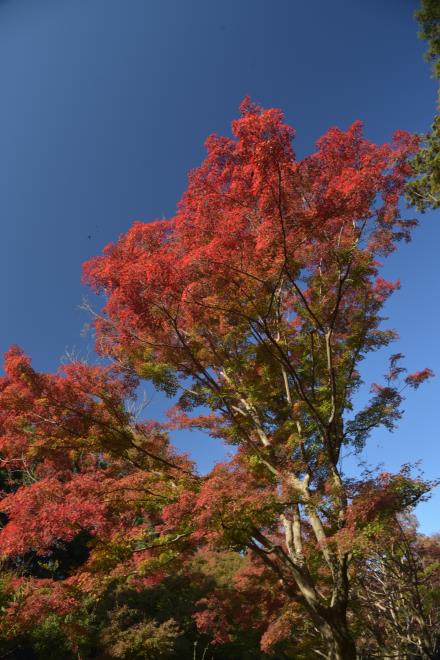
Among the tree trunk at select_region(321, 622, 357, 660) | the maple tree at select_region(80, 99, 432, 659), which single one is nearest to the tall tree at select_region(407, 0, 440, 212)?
the maple tree at select_region(80, 99, 432, 659)

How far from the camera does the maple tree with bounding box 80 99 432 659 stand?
21.9 feet

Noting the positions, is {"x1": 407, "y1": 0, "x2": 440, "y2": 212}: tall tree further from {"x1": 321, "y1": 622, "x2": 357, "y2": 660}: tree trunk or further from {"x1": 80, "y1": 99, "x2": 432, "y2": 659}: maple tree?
{"x1": 321, "y1": 622, "x2": 357, "y2": 660}: tree trunk

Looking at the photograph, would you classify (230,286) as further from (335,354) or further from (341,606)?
(341,606)

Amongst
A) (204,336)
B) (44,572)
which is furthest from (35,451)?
(44,572)

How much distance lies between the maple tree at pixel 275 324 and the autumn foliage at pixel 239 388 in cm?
4

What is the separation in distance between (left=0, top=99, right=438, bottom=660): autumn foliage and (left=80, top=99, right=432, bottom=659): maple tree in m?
0.04

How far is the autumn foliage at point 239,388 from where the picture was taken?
669 cm

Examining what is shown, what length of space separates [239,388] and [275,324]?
1592 millimetres

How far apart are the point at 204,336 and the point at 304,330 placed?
2.43m

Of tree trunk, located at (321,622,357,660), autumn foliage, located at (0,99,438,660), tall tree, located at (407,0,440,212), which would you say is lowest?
tree trunk, located at (321,622,357,660)

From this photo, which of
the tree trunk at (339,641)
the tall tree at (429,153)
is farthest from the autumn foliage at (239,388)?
the tall tree at (429,153)

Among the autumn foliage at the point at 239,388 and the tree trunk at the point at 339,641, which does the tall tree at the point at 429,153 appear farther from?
the tree trunk at the point at 339,641

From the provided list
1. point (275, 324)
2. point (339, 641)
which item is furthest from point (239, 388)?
point (339, 641)

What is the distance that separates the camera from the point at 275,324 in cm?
841
